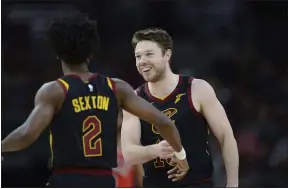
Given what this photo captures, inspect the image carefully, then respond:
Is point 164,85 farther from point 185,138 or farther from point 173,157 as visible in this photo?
point 173,157

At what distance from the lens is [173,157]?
16.0ft

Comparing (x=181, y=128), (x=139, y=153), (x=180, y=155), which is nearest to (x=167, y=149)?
(x=180, y=155)

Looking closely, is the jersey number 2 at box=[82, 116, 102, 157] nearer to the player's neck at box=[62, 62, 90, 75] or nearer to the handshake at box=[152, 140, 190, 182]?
the player's neck at box=[62, 62, 90, 75]

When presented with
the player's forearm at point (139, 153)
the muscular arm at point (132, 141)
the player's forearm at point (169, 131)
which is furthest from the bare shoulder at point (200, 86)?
the player's forearm at point (169, 131)

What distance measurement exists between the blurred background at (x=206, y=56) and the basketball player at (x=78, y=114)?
396 cm

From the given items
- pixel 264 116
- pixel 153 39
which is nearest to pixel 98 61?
pixel 264 116

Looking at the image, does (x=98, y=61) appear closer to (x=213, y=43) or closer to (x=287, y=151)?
(x=213, y=43)

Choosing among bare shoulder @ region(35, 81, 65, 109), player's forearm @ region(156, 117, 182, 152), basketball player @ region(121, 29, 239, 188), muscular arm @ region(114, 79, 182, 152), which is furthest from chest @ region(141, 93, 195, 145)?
bare shoulder @ region(35, 81, 65, 109)

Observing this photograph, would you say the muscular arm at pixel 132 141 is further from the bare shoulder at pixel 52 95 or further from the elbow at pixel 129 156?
the bare shoulder at pixel 52 95

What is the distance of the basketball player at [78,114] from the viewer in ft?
13.1

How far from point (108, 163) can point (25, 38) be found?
500 cm

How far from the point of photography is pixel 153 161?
563cm

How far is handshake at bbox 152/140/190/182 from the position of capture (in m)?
4.78

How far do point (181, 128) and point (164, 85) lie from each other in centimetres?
44
